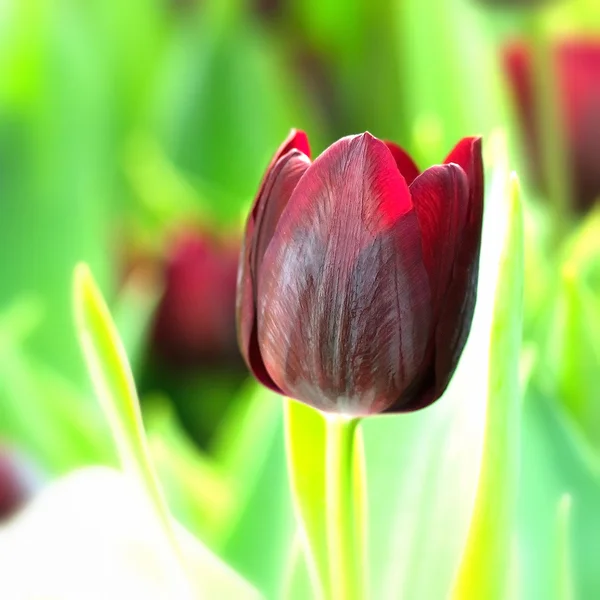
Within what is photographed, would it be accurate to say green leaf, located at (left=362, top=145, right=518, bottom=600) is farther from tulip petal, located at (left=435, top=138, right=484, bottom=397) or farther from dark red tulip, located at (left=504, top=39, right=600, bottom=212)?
dark red tulip, located at (left=504, top=39, right=600, bottom=212)

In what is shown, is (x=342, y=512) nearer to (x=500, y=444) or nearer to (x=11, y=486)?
(x=500, y=444)

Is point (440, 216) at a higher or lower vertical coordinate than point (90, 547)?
higher

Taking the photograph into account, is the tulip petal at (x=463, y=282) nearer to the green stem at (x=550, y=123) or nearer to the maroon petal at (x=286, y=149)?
the maroon petal at (x=286, y=149)

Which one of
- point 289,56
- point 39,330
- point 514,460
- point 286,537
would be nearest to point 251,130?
point 289,56

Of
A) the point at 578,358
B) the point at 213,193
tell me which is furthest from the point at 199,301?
the point at 578,358

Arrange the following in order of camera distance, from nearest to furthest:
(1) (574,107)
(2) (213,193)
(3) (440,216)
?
1. (3) (440,216)
2. (1) (574,107)
3. (2) (213,193)

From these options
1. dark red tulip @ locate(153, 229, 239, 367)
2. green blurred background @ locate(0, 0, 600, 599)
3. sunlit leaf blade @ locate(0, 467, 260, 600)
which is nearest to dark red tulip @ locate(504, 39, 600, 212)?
green blurred background @ locate(0, 0, 600, 599)
